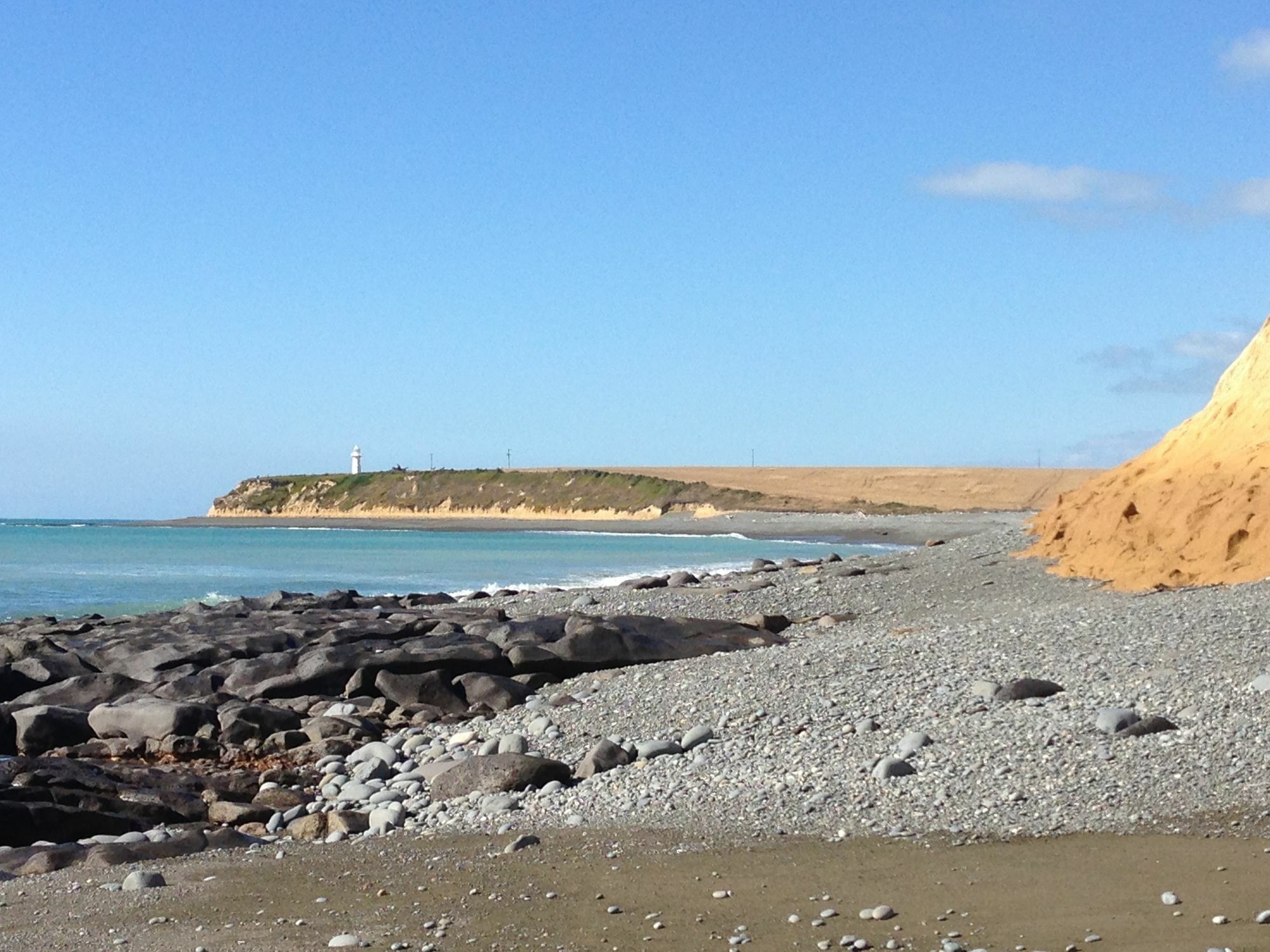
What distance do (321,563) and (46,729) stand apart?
37.2 meters

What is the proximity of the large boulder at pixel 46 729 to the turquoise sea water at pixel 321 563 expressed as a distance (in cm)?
1632

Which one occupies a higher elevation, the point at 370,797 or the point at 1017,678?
the point at 1017,678

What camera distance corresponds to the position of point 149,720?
40.7 feet

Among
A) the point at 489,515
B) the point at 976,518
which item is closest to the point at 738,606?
the point at 976,518

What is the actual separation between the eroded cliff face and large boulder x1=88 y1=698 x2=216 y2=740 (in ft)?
41.9

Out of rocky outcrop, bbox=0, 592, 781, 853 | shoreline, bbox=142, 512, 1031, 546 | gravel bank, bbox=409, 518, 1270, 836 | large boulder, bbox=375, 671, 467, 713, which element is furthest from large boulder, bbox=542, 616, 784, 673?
shoreline, bbox=142, 512, 1031, 546

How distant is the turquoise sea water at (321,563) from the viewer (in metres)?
33.6

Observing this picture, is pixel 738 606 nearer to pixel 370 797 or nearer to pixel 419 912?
pixel 370 797

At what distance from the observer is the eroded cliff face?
18.3 metres

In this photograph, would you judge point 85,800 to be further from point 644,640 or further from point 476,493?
point 476,493

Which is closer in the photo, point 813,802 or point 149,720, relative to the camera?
point 813,802

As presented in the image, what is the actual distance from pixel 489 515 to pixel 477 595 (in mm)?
75699

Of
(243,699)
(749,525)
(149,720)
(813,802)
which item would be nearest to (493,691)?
(243,699)

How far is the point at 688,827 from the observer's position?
8.01 meters
